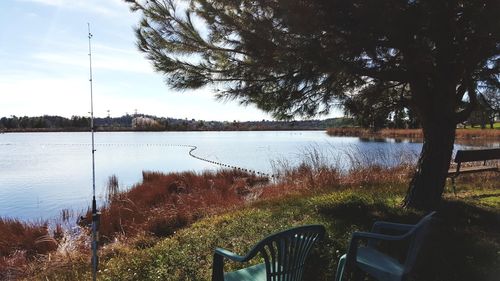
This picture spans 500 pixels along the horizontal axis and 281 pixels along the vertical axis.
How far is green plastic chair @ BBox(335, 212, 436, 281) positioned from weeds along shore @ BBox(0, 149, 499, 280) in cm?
160

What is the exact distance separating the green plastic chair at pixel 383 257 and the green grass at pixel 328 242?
81 centimetres

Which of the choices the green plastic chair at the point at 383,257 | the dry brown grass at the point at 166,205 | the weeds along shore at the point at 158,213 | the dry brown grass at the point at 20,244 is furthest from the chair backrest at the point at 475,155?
the dry brown grass at the point at 20,244

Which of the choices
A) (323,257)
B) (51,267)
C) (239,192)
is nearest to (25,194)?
(239,192)

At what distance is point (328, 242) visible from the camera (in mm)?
4309

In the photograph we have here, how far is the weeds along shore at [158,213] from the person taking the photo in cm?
608

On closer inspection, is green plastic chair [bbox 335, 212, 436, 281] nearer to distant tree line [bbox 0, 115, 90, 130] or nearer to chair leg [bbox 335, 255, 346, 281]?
chair leg [bbox 335, 255, 346, 281]

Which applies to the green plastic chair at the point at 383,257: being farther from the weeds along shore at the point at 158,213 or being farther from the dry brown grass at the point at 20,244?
the dry brown grass at the point at 20,244

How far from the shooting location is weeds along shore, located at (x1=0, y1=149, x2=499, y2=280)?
6.08 m

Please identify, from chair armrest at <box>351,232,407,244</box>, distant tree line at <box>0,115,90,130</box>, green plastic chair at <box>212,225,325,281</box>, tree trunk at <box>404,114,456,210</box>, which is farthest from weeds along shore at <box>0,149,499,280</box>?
distant tree line at <box>0,115,90,130</box>

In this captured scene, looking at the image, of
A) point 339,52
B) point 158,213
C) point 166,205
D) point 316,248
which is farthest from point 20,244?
point 339,52

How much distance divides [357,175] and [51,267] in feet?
23.9

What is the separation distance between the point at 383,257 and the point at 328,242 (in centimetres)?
125

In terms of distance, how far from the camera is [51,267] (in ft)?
18.7

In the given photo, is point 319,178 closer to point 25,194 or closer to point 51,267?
point 51,267
